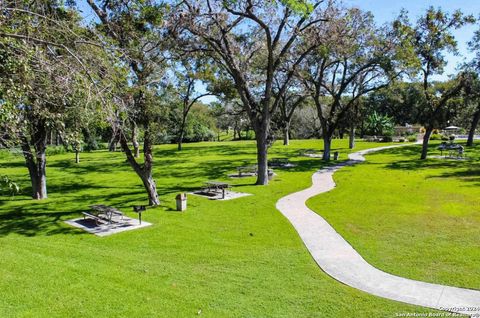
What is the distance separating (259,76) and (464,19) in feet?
49.9

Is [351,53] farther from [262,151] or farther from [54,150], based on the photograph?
[54,150]

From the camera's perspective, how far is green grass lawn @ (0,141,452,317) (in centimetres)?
650

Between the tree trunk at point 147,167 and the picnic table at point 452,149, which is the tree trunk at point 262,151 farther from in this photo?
the picnic table at point 452,149

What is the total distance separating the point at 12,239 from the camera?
10.8 m

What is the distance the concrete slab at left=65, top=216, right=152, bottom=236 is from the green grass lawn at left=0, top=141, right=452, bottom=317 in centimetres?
36

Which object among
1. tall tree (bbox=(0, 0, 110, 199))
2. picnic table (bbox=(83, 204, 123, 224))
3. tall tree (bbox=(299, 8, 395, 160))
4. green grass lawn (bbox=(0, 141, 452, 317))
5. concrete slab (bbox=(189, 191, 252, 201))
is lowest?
green grass lawn (bbox=(0, 141, 452, 317))

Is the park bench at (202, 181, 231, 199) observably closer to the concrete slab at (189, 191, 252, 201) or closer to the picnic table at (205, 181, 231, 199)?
the picnic table at (205, 181, 231, 199)

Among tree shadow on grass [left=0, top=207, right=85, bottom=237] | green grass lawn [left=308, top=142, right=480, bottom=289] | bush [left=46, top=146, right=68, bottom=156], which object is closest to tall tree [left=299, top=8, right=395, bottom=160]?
green grass lawn [left=308, top=142, right=480, bottom=289]

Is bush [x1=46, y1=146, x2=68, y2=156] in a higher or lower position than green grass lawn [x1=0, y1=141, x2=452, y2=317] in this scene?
higher

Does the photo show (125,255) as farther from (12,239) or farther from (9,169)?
(9,169)

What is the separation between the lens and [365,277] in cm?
771

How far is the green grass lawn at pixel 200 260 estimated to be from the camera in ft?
A: 21.3

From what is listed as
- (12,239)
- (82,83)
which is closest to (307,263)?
(82,83)

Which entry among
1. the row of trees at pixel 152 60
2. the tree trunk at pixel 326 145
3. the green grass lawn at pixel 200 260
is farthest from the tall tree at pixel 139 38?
the tree trunk at pixel 326 145
